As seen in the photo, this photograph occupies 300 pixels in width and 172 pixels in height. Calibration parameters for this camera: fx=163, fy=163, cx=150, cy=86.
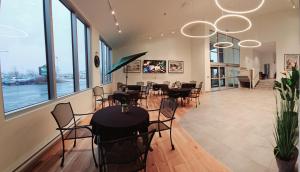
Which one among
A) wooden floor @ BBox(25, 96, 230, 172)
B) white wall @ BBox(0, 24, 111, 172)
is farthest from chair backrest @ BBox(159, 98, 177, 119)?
white wall @ BBox(0, 24, 111, 172)

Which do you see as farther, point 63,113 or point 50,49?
point 50,49

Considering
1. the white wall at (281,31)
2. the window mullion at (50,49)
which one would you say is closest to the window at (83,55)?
the window mullion at (50,49)

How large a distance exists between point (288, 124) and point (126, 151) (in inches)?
70.9

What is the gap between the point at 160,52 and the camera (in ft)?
36.8

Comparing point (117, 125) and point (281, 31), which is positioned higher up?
point (281, 31)

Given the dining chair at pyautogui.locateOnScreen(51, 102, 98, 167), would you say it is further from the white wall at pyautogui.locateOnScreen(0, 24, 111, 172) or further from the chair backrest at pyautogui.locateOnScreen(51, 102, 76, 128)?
the white wall at pyautogui.locateOnScreen(0, 24, 111, 172)

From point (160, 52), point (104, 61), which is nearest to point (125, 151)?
point (104, 61)

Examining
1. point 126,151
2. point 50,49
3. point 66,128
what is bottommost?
point 126,151

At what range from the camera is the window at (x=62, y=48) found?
3.37 metres

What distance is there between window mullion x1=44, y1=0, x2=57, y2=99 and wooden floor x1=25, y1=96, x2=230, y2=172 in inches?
39.3

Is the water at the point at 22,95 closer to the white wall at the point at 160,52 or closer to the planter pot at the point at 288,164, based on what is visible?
the planter pot at the point at 288,164

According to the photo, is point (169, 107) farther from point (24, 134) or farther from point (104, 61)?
point (104, 61)

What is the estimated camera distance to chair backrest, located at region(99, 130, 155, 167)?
1.57 m

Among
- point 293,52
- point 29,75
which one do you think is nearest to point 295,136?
point 29,75
